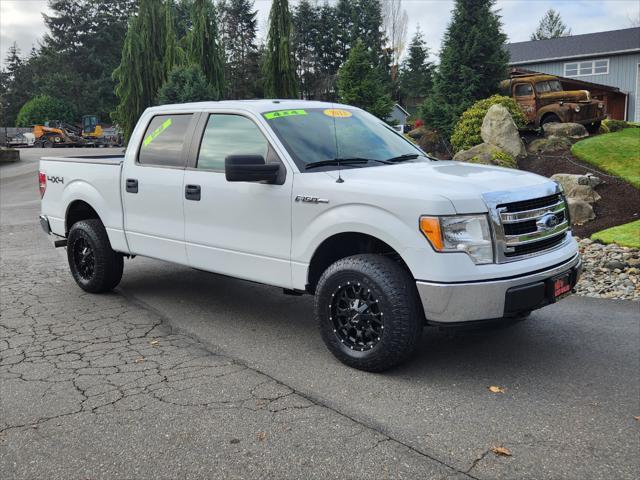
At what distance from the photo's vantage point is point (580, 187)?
34.9 feet

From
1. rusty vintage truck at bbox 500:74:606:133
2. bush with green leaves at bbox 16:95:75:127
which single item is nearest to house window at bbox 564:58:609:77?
rusty vintage truck at bbox 500:74:606:133

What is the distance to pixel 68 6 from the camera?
74.6 metres

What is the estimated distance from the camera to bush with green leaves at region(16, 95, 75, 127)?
63.2m

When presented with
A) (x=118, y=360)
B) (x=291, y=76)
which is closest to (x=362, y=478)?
(x=118, y=360)

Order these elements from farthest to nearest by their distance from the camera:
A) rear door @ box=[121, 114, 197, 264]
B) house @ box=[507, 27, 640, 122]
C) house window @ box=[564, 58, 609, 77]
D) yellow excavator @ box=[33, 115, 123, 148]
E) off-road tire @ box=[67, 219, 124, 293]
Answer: yellow excavator @ box=[33, 115, 123, 148] < house window @ box=[564, 58, 609, 77] < house @ box=[507, 27, 640, 122] < off-road tire @ box=[67, 219, 124, 293] < rear door @ box=[121, 114, 197, 264]

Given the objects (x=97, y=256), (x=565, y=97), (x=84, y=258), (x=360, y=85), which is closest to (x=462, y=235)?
(x=97, y=256)

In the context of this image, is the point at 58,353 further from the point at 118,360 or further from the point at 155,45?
the point at 155,45

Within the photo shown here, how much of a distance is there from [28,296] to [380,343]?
14.7 feet

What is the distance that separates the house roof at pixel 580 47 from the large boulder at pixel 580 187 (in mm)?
28927

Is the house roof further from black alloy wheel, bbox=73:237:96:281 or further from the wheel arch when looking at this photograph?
the wheel arch

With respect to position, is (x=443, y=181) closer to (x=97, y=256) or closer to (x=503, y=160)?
(x=97, y=256)

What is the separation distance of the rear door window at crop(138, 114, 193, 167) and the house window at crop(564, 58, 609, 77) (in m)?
37.7

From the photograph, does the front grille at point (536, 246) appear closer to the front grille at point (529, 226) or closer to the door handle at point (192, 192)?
the front grille at point (529, 226)

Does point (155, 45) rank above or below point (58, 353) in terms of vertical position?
above
